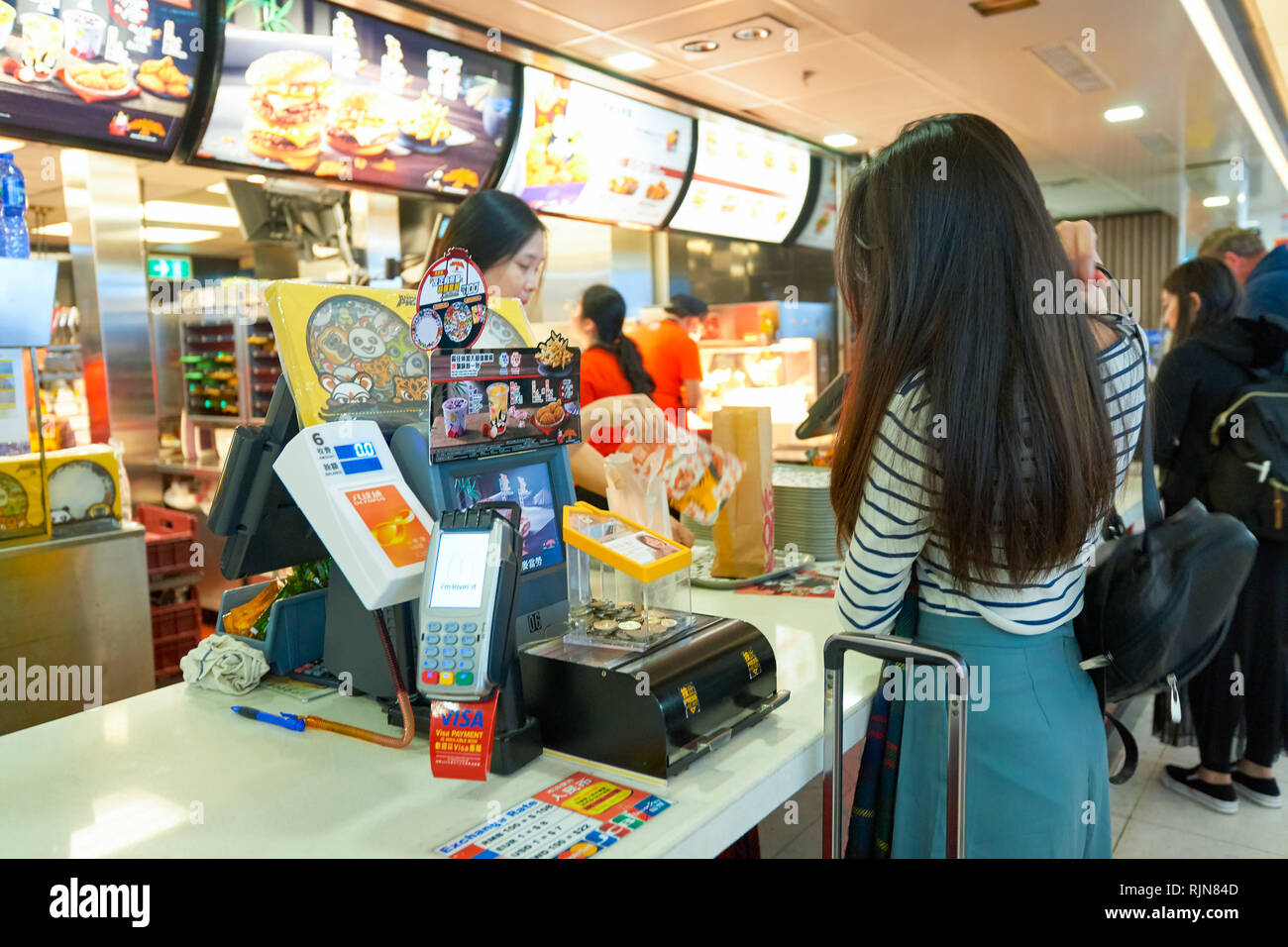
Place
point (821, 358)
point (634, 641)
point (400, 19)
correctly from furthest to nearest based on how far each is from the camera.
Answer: point (821, 358) < point (400, 19) < point (634, 641)

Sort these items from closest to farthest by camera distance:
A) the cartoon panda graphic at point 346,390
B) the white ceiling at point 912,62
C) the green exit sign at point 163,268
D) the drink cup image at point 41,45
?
the cartoon panda graphic at point 346,390
the drink cup image at point 41,45
the white ceiling at point 912,62
the green exit sign at point 163,268

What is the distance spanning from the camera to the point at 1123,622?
132 cm

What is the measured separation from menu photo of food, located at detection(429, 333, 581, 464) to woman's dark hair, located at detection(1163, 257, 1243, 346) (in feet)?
8.85

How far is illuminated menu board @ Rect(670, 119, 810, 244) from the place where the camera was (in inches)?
209

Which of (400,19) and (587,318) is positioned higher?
(400,19)

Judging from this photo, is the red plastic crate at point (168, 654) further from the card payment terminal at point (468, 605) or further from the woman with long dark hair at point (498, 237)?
the card payment terminal at point (468, 605)

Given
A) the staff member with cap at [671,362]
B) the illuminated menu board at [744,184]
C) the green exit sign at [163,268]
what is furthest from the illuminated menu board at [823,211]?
the green exit sign at [163,268]

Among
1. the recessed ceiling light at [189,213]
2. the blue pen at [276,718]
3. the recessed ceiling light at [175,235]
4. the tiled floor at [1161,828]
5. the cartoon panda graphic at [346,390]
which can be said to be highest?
the recessed ceiling light at [175,235]

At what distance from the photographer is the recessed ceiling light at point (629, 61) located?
4324 millimetres

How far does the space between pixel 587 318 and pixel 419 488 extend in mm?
2507

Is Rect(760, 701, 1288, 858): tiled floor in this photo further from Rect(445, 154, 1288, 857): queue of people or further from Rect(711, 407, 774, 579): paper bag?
Rect(445, 154, 1288, 857): queue of people

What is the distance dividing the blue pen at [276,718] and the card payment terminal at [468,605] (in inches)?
14.0
